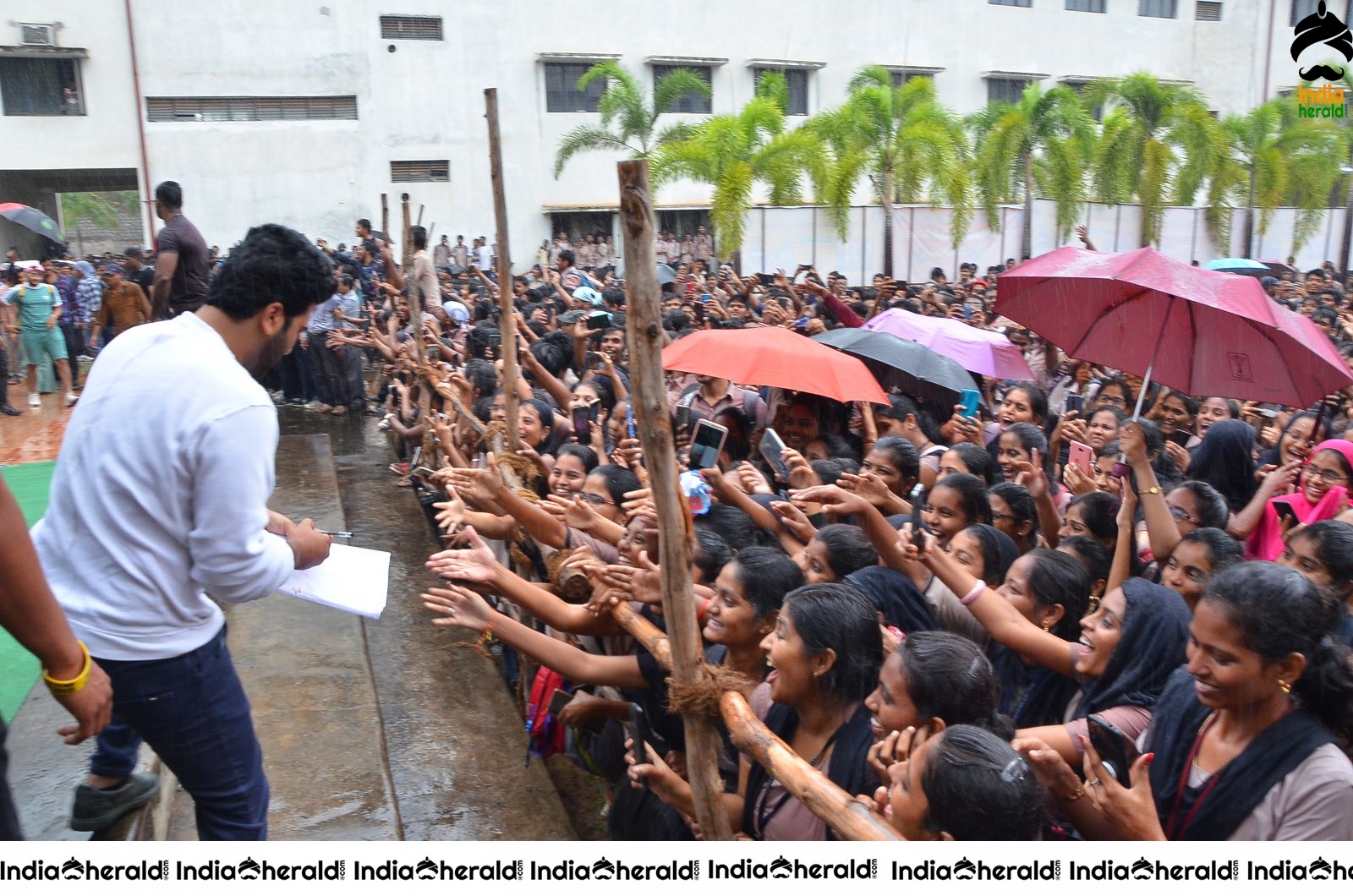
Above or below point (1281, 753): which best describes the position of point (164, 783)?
below

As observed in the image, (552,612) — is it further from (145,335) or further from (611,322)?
(611,322)

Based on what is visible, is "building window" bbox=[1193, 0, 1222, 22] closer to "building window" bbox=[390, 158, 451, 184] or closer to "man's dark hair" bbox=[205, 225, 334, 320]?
"building window" bbox=[390, 158, 451, 184]

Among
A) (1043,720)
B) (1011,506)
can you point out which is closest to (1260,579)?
(1043,720)

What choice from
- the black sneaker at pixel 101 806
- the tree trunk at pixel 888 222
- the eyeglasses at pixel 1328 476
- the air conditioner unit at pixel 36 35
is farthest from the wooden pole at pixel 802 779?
the air conditioner unit at pixel 36 35

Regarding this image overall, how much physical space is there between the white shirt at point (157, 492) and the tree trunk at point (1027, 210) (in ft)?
67.4

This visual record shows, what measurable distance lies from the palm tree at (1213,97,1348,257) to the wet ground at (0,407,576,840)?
21456 millimetres

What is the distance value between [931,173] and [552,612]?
1877 centimetres

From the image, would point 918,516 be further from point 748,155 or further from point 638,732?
point 748,155

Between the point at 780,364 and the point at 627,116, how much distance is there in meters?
19.6

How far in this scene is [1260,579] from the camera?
7.29ft

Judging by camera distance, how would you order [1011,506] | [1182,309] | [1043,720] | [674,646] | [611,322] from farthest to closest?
[611,322] < [1182,309] < [1011,506] < [1043,720] < [674,646]

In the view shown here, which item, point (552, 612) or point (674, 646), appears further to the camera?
point (552, 612)

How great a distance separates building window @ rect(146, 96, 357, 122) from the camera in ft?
72.7

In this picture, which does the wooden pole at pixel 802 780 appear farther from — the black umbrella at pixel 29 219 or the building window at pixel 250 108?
the building window at pixel 250 108
